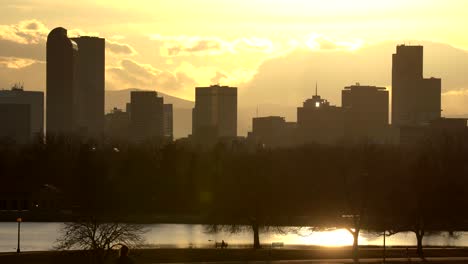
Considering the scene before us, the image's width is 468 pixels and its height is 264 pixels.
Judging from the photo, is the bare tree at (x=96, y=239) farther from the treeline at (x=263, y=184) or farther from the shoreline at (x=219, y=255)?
the treeline at (x=263, y=184)

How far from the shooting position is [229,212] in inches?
3187

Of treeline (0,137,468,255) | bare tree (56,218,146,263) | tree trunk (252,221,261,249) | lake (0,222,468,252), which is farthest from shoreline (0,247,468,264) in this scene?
lake (0,222,468,252)

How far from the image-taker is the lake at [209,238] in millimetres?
81688

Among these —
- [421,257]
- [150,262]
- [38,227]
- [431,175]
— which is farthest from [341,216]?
[150,262]

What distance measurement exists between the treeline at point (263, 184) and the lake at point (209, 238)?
121cm

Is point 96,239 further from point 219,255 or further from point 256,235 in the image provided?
point 256,235

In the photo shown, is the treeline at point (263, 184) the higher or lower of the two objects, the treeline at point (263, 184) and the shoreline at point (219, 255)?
the higher

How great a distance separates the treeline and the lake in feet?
3.96

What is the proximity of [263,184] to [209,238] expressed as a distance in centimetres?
861

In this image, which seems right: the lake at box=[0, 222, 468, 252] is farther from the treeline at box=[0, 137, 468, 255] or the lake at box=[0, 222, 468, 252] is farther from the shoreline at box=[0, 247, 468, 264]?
the shoreline at box=[0, 247, 468, 264]

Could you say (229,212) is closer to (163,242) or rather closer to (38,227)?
(163,242)

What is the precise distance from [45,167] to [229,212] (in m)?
56.7

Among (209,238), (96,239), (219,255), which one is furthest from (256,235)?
(96,239)

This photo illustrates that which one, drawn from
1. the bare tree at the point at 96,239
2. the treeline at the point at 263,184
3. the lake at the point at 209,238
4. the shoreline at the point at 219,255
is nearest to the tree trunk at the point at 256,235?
the treeline at the point at 263,184
